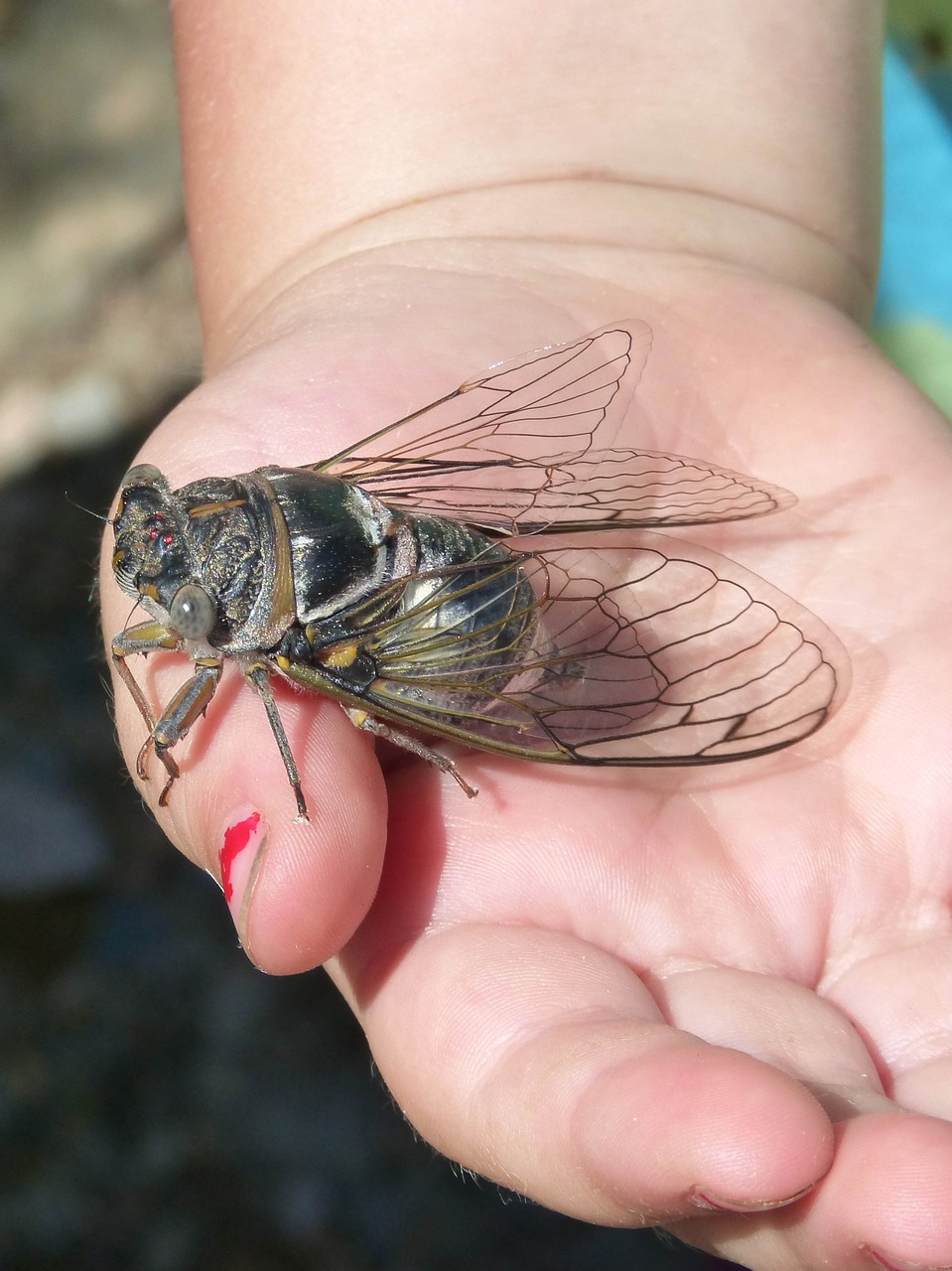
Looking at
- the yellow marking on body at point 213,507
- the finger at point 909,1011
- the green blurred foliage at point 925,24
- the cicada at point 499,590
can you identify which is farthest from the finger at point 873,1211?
the green blurred foliage at point 925,24

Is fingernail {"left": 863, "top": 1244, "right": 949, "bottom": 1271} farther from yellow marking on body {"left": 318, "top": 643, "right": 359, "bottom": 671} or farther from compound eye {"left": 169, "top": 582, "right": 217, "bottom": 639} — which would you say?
compound eye {"left": 169, "top": 582, "right": 217, "bottom": 639}

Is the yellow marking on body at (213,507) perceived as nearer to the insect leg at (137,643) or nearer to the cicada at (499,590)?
the cicada at (499,590)

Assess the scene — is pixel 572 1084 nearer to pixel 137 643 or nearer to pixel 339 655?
pixel 339 655

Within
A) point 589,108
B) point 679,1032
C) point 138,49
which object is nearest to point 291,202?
point 589,108

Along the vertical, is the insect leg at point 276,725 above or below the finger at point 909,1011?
above

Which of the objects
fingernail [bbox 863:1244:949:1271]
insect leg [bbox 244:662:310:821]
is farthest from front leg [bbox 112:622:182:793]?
fingernail [bbox 863:1244:949:1271]

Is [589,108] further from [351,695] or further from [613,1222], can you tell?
[613,1222]
